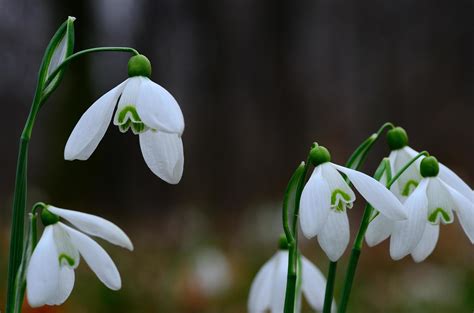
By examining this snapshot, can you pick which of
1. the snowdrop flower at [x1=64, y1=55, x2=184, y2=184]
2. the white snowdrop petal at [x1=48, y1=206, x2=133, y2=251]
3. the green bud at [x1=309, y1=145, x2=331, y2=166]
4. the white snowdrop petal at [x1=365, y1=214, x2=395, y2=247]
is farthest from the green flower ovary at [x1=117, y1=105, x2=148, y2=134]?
the white snowdrop petal at [x1=365, y1=214, x2=395, y2=247]

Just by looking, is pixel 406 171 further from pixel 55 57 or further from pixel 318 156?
pixel 55 57

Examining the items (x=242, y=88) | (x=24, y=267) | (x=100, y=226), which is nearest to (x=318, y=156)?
(x=100, y=226)

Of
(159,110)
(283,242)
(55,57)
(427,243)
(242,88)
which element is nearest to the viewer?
(159,110)

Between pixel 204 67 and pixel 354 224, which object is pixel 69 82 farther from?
pixel 204 67

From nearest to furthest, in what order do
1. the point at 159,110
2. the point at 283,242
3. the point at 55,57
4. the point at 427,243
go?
the point at 159,110, the point at 55,57, the point at 427,243, the point at 283,242

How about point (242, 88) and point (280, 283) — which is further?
point (242, 88)

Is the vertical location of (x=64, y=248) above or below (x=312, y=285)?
above

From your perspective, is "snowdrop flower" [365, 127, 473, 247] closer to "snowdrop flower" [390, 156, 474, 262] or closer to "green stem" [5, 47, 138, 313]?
"snowdrop flower" [390, 156, 474, 262]
